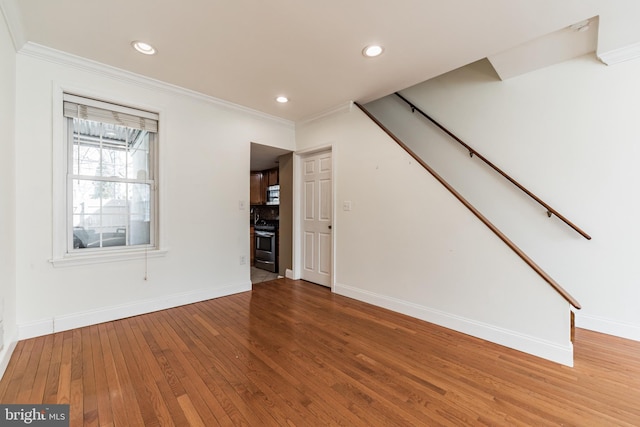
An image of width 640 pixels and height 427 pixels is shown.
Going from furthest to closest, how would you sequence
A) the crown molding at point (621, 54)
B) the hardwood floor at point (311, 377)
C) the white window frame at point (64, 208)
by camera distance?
the white window frame at point (64, 208)
the crown molding at point (621, 54)
the hardwood floor at point (311, 377)

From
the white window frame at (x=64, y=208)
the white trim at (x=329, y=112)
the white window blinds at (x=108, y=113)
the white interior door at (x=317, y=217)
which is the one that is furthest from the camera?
the white interior door at (x=317, y=217)

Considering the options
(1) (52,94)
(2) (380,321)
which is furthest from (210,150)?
(2) (380,321)

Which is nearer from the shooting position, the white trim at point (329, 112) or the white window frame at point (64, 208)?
the white window frame at point (64, 208)

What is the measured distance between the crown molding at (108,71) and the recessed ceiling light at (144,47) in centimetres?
54

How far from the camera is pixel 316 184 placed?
13.6 ft

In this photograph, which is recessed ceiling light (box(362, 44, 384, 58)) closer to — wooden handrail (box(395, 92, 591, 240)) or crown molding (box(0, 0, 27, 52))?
wooden handrail (box(395, 92, 591, 240))

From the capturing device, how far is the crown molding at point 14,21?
71.3 inches

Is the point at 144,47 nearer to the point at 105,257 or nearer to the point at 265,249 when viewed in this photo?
the point at 105,257

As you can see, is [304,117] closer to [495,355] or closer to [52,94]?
[52,94]

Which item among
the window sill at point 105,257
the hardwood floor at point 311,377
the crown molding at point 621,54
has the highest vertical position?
the crown molding at point 621,54

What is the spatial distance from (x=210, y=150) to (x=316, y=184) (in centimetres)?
158

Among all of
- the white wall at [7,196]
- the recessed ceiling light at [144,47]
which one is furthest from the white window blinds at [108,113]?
the recessed ceiling light at [144,47]

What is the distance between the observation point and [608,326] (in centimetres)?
248

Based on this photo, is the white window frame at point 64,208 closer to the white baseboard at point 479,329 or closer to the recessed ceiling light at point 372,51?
the recessed ceiling light at point 372,51
